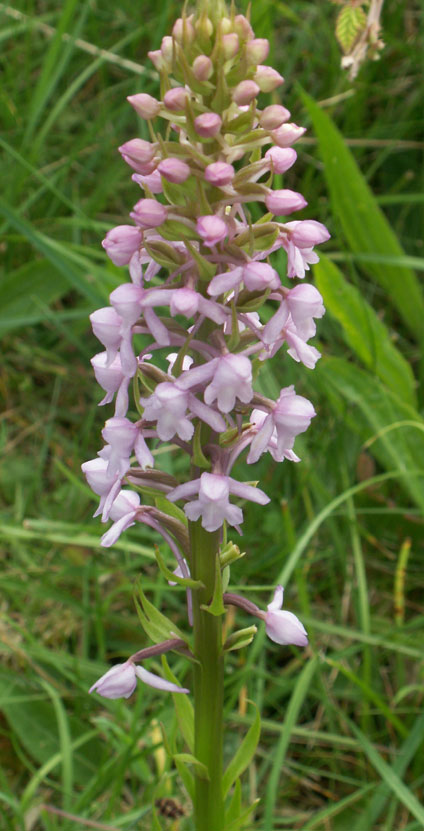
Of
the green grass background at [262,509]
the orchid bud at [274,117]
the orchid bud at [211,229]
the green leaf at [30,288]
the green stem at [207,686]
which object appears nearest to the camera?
the orchid bud at [211,229]

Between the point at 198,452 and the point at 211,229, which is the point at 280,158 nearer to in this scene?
the point at 211,229

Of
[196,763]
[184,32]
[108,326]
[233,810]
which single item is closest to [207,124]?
[184,32]

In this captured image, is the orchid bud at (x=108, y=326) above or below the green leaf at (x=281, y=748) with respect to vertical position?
above

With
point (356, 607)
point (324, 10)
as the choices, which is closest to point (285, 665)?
point (356, 607)

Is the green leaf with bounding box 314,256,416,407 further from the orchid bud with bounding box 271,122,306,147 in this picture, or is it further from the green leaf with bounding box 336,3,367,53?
the orchid bud with bounding box 271,122,306,147

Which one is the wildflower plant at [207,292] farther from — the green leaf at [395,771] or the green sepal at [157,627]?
Result: the green leaf at [395,771]

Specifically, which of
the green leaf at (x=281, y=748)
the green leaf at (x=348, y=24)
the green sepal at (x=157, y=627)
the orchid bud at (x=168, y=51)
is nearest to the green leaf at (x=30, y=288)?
the green leaf at (x=348, y=24)
